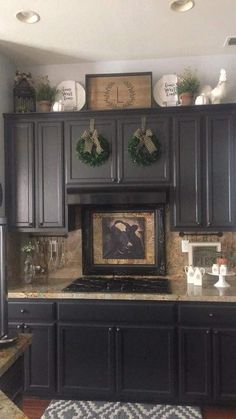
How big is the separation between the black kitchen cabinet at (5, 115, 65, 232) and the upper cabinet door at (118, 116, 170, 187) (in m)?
0.55

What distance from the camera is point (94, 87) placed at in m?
3.45

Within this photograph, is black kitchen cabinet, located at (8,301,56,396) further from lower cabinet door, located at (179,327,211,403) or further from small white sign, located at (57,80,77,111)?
small white sign, located at (57,80,77,111)

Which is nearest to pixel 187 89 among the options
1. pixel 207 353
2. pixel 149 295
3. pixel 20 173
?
pixel 20 173

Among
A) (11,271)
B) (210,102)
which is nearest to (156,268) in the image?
(11,271)

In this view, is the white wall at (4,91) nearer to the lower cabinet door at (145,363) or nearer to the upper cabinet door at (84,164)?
the upper cabinet door at (84,164)

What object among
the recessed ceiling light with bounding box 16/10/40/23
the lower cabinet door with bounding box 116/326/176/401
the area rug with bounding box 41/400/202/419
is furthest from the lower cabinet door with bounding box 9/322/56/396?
the recessed ceiling light with bounding box 16/10/40/23

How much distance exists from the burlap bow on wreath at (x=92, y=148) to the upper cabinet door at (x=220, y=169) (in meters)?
0.90

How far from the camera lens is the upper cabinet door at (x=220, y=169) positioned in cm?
318

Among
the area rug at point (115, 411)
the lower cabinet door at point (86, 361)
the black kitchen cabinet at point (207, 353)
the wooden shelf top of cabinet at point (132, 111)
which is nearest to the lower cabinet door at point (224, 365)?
the black kitchen cabinet at point (207, 353)

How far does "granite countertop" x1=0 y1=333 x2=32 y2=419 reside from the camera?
Result: 1266 millimetres

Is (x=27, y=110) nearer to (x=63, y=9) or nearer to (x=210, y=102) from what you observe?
(x=63, y=9)

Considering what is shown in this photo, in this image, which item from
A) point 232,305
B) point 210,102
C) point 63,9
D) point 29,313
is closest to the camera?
point 63,9

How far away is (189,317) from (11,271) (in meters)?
1.69

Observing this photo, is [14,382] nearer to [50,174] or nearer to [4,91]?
[50,174]
